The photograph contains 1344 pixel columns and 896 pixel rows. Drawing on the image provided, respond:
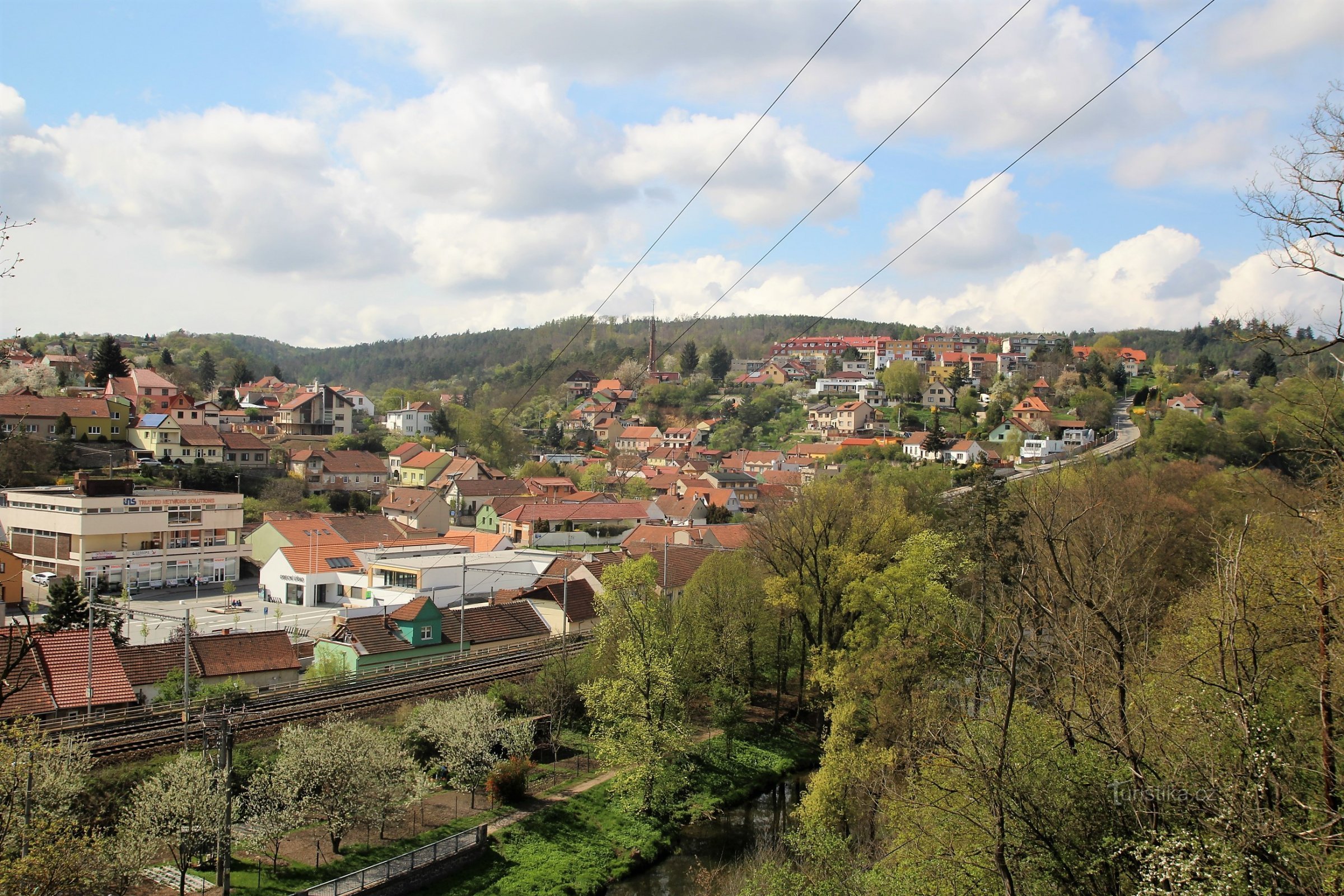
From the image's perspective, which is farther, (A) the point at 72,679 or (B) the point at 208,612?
(B) the point at 208,612

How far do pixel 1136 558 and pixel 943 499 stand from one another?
51.4ft

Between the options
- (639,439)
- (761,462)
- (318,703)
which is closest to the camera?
(318,703)

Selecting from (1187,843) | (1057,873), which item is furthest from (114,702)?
(1187,843)

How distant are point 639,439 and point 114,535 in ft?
170

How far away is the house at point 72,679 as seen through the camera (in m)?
16.5

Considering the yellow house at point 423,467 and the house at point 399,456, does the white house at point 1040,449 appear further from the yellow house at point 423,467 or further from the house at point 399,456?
the house at point 399,456

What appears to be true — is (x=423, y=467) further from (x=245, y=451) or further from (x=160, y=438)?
(x=160, y=438)

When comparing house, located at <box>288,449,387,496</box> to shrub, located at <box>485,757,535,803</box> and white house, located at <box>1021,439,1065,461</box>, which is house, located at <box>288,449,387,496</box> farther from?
white house, located at <box>1021,439,1065,461</box>

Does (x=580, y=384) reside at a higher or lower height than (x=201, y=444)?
higher

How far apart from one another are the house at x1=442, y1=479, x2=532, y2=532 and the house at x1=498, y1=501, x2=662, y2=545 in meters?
3.88

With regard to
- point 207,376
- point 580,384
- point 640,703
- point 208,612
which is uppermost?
point 580,384

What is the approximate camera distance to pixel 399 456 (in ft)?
207

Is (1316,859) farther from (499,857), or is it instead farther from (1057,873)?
(499,857)

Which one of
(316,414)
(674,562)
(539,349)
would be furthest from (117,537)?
(539,349)
